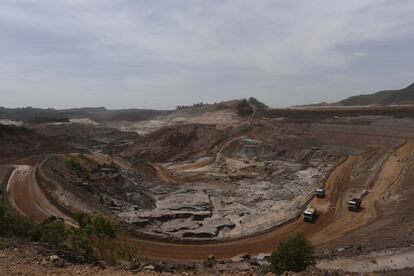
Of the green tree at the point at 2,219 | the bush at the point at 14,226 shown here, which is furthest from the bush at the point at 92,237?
the green tree at the point at 2,219

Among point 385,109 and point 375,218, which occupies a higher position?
point 385,109

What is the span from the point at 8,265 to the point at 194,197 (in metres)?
33.0

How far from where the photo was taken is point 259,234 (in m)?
34.5

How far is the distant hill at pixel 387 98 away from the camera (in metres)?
138

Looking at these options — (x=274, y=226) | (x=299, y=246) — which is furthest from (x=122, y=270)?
(x=274, y=226)

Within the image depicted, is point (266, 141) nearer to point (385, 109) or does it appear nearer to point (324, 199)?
point (385, 109)

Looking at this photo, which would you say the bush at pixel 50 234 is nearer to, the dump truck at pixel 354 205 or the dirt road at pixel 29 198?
the dirt road at pixel 29 198

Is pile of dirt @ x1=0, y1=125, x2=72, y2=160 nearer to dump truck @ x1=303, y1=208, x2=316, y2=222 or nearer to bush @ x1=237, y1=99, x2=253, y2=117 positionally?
dump truck @ x1=303, y1=208, x2=316, y2=222

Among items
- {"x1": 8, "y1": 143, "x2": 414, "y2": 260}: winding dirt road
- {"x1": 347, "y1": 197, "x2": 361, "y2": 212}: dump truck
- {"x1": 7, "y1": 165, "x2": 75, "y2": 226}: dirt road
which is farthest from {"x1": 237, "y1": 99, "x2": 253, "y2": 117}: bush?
{"x1": 7, "y1": 165, "x2": 75, "y2": 226}: dirt road

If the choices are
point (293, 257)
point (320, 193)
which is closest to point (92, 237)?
point (293, 257)

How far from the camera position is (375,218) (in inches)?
1420

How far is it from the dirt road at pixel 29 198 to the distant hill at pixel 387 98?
123693 mm

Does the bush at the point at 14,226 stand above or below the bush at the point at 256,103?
below

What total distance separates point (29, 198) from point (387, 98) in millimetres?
144753
